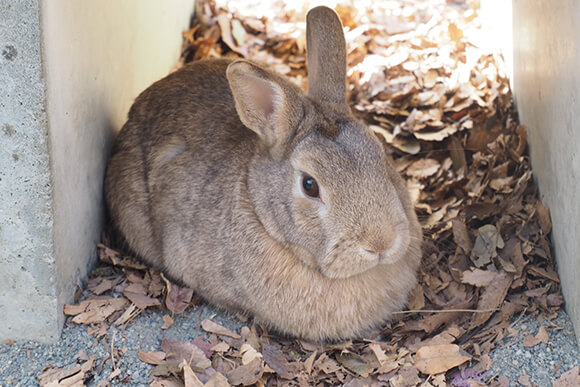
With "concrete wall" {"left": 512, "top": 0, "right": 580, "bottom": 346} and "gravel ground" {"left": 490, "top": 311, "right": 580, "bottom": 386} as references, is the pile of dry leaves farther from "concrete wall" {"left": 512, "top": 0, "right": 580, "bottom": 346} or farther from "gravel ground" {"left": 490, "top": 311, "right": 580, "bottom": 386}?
"concrete wall" {"left": 512, "top": 0, "right": 580, "bottom": 346}

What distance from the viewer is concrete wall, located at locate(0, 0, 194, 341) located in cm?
399

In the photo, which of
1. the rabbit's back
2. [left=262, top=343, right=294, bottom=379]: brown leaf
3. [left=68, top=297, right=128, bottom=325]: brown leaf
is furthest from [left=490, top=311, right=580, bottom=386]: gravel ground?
[left=68, top=297, right=128, bottom=325]: brown leaf

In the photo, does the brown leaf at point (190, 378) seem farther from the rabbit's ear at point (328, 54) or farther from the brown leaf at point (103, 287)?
the rabbit's ear at point (328, 54)

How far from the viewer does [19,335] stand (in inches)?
178

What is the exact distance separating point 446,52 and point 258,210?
3410mm

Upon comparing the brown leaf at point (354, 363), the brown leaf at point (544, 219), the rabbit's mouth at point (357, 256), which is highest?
the rabbit's mouth at point (357, 256)

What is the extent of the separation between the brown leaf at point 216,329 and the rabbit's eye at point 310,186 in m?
1.04

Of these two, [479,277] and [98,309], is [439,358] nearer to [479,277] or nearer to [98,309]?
[479,277]

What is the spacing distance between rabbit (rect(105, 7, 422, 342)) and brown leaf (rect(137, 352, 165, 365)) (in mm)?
606

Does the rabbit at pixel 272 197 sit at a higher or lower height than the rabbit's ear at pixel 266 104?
lower

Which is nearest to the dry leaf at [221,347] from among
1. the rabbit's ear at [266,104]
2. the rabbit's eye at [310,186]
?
the rabbit's eye at [310,186]

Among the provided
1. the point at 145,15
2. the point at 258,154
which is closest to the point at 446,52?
the point at 145,15

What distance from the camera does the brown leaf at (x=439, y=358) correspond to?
4352 mm

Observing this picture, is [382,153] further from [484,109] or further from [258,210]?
[484,109]
